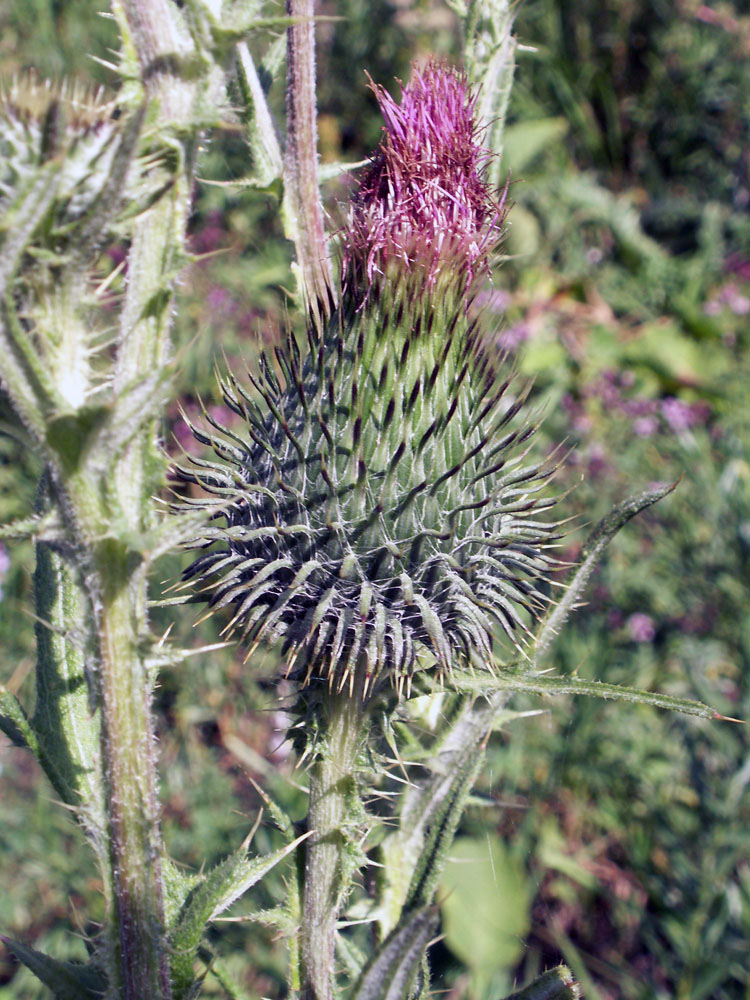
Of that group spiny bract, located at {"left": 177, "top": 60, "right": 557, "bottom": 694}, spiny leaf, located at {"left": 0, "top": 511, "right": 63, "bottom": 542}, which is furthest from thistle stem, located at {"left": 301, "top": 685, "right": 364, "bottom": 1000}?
spiny leaf, located at {"left": 0, "top": 511, "right": 63, "bottom": 542}

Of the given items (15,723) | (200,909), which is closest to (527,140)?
(15,723)

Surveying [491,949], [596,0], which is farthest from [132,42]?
[596,0]

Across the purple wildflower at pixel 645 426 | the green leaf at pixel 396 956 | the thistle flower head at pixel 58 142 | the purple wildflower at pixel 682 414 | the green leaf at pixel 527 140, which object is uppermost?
the green leaf at pixel 527 140

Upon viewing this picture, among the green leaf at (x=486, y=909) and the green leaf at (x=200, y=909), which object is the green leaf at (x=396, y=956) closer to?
the green leaf at (x=200, y=909)

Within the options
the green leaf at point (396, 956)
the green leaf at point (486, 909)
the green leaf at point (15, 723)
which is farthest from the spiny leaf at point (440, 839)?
the green leaf at point (486, 909)

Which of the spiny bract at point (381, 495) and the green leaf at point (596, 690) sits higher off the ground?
the spiny bract at point (381, 495)

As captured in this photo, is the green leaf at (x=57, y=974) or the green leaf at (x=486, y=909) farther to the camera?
the green leaf at (x=486, y=909)

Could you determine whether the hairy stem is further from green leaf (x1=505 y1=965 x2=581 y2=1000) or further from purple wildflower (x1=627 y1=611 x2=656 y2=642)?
purple wildflower (x1=627 y1=611 x2=656 y2=642)

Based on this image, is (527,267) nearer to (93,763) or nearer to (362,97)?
(362,97)
